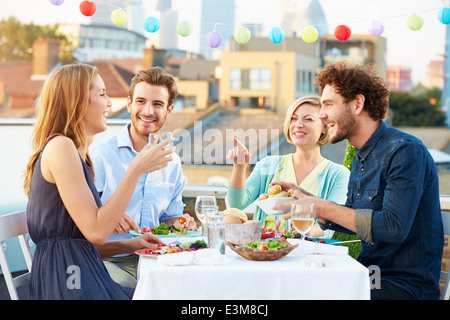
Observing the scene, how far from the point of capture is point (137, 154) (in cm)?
304

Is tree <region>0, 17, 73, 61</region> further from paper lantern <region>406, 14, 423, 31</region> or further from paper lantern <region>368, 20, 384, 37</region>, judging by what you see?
paper lantern <region>406, 14, 423, 31</region>

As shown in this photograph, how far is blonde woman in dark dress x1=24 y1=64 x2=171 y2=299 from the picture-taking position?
1.97 meters

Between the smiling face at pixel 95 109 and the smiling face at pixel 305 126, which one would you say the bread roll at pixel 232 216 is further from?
the smiling face at pixel 305 126

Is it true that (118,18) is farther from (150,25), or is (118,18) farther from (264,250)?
(264,250)

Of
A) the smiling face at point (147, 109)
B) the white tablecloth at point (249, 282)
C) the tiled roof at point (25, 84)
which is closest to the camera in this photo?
the white tablecloth at point (249, 282)

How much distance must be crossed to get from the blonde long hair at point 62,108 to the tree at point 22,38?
135 ft

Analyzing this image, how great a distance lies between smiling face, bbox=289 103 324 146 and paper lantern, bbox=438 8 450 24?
1.40 m

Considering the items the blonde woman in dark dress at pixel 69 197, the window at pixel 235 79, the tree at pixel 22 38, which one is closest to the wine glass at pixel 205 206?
the blonde woman in dark dress at pixel 69 197

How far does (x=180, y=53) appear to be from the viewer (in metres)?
47.2

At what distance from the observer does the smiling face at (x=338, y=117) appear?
2422mm

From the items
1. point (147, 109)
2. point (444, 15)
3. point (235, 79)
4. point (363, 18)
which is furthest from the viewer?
point (235, 79)

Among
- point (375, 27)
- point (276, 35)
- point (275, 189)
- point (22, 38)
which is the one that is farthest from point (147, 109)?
point (22, 38)

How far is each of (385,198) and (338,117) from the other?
44cm

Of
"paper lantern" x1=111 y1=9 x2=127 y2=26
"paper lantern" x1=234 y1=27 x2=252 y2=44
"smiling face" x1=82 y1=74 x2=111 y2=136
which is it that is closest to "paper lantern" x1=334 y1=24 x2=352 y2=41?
"paper lantern" x1=234 y1=27 x2=252 y2=44
